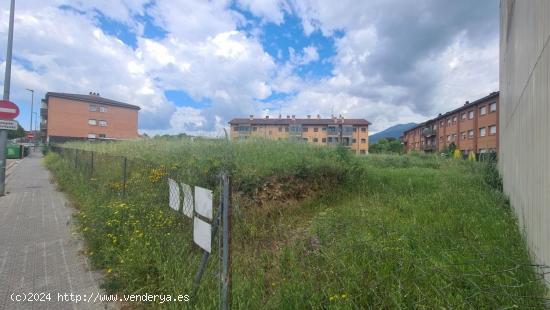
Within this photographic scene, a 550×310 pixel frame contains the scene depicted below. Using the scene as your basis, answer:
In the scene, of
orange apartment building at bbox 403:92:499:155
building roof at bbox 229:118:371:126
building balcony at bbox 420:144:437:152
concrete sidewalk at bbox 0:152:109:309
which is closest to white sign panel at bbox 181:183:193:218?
concrete sidewalk at bbox 0:152:109:309

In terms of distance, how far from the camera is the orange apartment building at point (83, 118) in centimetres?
4016

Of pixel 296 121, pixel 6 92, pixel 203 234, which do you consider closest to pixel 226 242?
pixel 203 234

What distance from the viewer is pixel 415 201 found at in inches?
235

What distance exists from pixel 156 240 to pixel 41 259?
5.54ft

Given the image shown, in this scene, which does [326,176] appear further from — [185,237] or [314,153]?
[185,237]

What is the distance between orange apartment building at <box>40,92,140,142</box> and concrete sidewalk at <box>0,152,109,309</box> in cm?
3966

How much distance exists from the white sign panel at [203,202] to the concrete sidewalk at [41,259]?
4.77 feet

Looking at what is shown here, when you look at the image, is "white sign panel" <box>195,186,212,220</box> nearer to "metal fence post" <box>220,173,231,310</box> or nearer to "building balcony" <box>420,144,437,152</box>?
"metal fence post" <box>220,173,231,310</box>

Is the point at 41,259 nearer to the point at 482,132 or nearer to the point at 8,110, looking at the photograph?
the point at 8,110

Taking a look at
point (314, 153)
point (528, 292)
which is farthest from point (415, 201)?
point (528, 292)

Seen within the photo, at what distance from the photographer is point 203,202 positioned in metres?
2.44

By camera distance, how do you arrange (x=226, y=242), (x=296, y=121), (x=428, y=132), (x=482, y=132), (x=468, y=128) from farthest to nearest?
(x=296, y=121) → (x=428, y=132) → (x=468, y=128) → (x=482, y=132) → (x=226, y=242)


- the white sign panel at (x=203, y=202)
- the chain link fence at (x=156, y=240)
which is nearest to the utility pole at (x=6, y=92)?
the chain link fence at (x=156, y=240)

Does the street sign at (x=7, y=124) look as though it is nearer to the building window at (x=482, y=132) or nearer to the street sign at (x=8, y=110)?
the street sign at (x=8, y=110)
